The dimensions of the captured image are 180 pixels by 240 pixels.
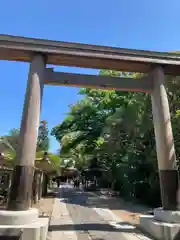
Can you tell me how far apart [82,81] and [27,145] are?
255 centimetres

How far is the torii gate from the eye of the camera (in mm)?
5305

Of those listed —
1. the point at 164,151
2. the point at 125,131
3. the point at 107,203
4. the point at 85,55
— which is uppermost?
the point at 85,55

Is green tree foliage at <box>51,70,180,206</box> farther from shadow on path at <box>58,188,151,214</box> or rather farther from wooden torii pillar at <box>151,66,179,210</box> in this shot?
wooden torii pillar at <box>151,66,179,210</box>

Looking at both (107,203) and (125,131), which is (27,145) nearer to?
(125,131)

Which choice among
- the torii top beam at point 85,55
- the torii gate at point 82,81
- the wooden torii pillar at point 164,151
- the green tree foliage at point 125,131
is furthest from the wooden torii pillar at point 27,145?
the green tree foliage at point 125,131

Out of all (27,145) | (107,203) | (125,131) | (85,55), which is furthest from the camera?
(107,203)

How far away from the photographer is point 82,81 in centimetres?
652

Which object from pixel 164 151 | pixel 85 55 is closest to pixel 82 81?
pixel 85 55

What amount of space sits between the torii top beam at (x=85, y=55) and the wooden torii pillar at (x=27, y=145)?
64 centimetres

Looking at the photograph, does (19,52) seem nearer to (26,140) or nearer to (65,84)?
(65,84)

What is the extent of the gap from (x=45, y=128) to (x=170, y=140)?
34.0 metres

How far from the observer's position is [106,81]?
6.66 m

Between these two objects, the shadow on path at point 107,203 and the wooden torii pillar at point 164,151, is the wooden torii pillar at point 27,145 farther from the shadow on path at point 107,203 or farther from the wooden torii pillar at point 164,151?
the shadow on path at point 107,203

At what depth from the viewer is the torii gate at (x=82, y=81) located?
5305 mm
